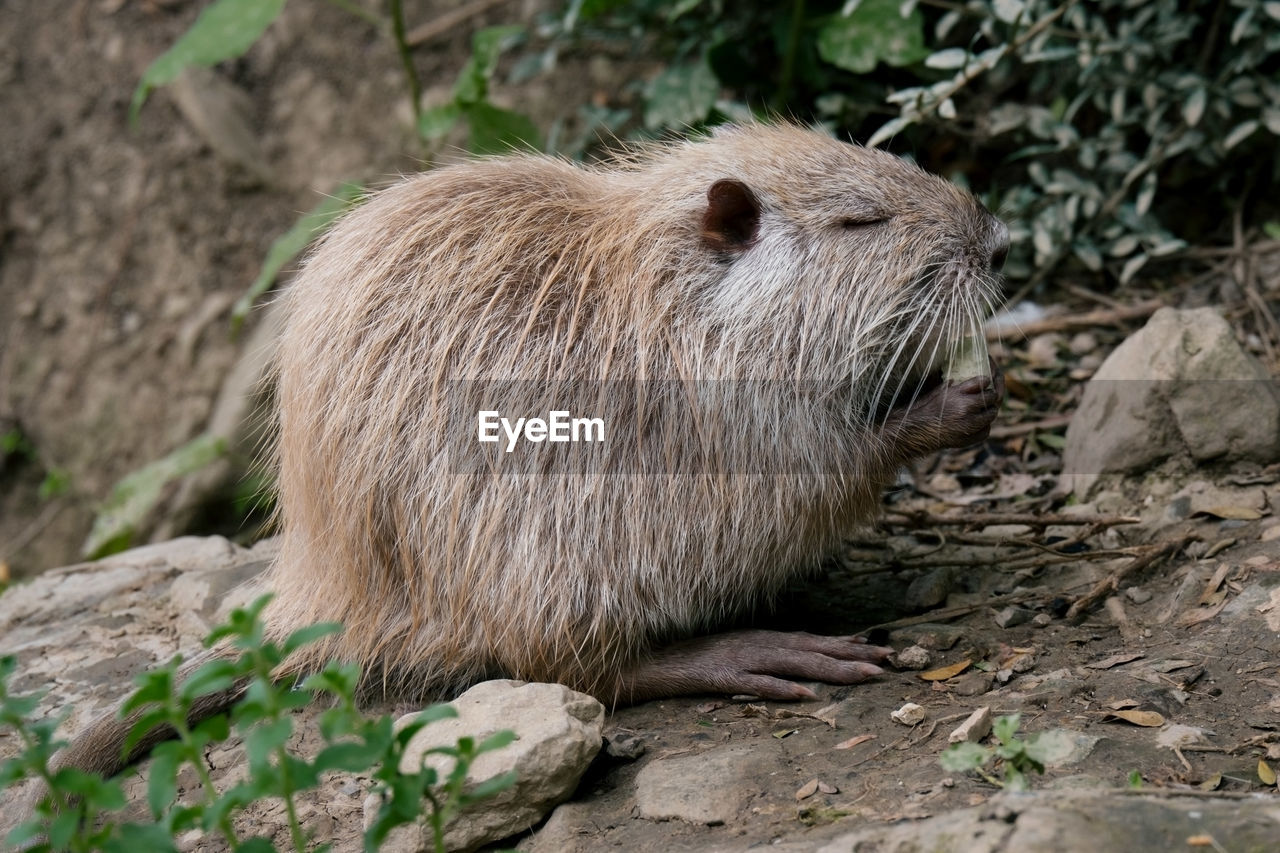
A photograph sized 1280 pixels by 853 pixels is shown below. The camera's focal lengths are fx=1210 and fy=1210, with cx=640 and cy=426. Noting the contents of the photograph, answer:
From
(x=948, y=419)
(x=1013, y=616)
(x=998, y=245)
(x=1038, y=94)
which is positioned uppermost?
(x=1038, y=94)

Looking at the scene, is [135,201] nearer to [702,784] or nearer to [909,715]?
[702,784]

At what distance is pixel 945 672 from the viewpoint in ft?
10.2

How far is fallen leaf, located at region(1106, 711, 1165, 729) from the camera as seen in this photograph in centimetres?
266

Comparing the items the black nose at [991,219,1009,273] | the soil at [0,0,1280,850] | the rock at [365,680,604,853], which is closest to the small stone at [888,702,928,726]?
the soil at [0,0,1280,850]

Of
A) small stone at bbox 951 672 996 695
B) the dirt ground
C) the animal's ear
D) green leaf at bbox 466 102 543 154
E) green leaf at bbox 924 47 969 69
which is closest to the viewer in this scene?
small stone at bbox 951 672 996 695

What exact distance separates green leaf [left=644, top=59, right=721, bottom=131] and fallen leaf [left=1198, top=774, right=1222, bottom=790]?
3610 mm

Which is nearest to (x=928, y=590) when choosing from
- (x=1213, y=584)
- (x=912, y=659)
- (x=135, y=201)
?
(x=912, y=659)

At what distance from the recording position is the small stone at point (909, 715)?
286cm

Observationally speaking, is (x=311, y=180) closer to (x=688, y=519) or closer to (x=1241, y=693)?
(x=688, y=519)

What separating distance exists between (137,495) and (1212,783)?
14.9ft

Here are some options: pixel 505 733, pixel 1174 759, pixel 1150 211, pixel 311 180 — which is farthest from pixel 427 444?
pixel 311 180

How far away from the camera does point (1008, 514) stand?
392 cm

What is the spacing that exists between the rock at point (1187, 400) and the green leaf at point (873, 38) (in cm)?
160

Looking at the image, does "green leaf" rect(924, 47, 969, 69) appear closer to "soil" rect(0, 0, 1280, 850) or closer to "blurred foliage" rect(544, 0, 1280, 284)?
"blurred foliage" rect(544, 0, 1280, 284)
